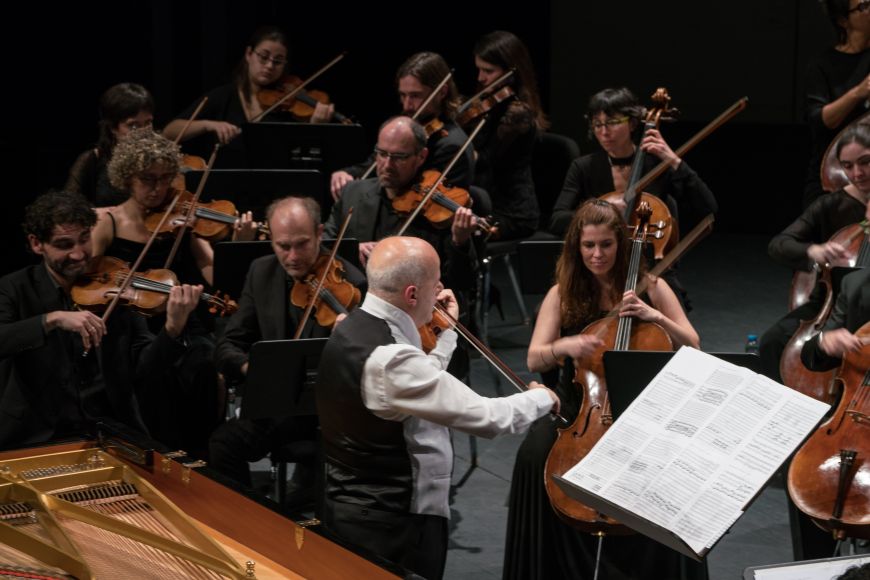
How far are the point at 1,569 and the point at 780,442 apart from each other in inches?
56.8

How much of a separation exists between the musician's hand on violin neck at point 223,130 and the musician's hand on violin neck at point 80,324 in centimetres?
184

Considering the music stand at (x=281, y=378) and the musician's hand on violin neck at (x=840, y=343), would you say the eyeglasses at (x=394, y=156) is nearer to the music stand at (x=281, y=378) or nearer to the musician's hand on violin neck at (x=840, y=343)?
the music stand at (x=281, y=378)

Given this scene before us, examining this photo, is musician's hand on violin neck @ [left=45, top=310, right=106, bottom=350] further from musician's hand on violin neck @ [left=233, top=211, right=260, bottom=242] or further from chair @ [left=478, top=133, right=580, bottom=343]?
chair @ [left=478, top=133, right=580, bottom=343]

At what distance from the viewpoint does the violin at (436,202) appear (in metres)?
4.21

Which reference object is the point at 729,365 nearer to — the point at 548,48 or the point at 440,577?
the point at 440,577

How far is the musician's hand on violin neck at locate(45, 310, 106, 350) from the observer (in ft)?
10.8

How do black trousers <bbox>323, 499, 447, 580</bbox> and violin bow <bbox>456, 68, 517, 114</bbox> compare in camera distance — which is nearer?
black trousers <bbox>323, 499, 447, 580</bbox>

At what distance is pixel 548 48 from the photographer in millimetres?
7680

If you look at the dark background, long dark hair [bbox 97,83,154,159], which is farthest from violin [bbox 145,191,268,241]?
the dark background

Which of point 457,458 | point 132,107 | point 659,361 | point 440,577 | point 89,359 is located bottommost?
point 457,458

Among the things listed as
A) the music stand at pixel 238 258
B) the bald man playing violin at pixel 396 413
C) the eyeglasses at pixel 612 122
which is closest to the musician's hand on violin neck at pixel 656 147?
the eyeglasses at pixel 612 122

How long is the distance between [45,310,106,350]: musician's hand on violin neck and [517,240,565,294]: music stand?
151cm

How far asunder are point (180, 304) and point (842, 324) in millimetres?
1955

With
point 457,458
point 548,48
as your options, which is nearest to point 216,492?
point 457,458
